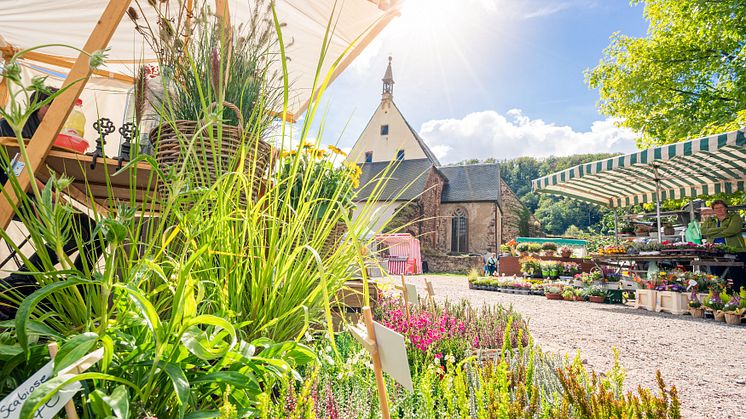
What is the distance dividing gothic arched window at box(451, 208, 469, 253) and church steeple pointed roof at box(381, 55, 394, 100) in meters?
10.8

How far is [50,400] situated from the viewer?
0.51m

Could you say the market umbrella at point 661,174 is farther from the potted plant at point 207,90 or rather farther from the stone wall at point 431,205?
→ the stone wall at point 431,205

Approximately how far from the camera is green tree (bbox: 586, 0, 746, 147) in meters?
9.39

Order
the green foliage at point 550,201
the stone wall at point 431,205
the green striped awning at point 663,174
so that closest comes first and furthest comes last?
the green striped awning at point 663,174, the stone wall at point 431,205, the green foliage at point 550,201

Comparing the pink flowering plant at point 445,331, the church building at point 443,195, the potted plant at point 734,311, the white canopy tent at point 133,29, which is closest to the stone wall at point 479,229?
the church building at point 443,195

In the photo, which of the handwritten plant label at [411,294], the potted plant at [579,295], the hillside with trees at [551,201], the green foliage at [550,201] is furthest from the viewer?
the green foliage at [550,201]

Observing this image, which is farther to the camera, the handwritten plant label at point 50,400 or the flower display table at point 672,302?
the flower display table at point 672,302

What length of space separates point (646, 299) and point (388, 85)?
28.7 m

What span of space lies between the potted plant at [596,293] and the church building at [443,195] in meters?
16.8

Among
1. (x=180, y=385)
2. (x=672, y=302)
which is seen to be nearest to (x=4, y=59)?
(x=180, y=385)

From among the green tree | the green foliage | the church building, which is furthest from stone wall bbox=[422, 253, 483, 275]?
the green foliage

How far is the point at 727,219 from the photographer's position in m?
7.14

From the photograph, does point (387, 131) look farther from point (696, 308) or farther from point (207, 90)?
point (207, 90)

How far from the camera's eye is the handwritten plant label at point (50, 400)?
50 cm
